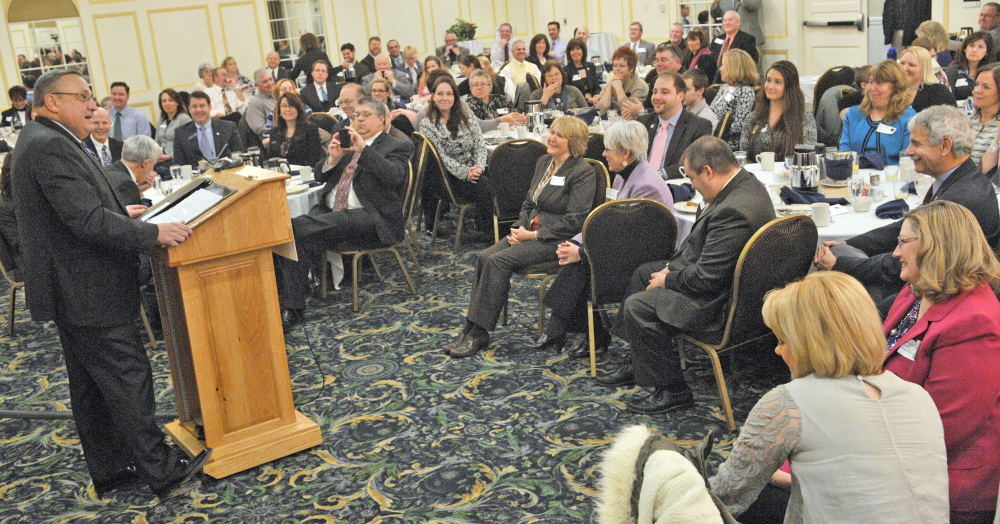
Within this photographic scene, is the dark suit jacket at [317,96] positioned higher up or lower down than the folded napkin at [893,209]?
higher up

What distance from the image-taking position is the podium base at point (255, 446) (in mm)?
3684

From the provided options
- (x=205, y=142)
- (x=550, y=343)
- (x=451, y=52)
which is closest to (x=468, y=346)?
(x=550, y=343)

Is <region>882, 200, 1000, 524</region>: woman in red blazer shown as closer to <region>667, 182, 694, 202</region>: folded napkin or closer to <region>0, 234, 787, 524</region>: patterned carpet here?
<region>0, 234, 787, 524</region>: patterned carpet

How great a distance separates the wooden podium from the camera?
349cm

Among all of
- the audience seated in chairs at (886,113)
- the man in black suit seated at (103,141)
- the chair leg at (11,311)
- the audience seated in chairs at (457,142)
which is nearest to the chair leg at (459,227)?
the audience seated in chairs at (457,142)

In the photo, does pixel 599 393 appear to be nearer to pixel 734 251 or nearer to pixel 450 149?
pixel 734 251

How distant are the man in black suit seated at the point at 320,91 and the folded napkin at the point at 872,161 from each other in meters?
7.05

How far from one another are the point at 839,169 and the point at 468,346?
212 cm

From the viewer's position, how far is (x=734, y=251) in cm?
359

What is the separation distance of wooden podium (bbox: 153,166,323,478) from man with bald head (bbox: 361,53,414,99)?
762 centimetres

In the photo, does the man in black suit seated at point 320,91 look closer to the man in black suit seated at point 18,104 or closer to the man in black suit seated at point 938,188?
the man in black suit seated at point 18,104

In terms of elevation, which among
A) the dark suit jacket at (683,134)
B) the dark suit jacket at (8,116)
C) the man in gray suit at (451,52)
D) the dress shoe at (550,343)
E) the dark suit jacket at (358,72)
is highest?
the man in gray suit at (451,52)

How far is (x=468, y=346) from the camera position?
16.0 feet

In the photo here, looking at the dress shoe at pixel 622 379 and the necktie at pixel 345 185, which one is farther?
the necktie at pixel 345 185
